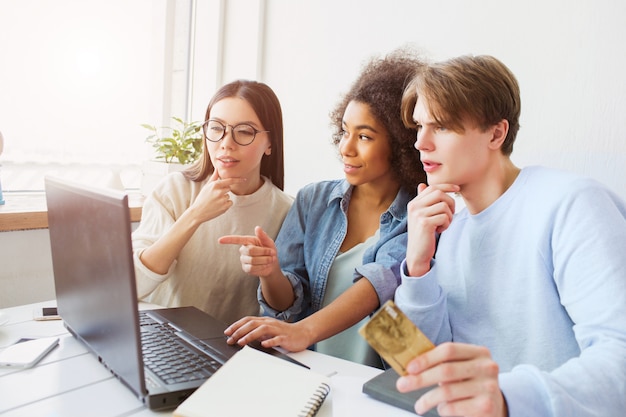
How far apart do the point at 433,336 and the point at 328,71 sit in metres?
1.50

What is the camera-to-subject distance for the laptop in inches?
26.2

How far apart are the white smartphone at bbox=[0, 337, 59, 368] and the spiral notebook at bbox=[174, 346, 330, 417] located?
0.36m

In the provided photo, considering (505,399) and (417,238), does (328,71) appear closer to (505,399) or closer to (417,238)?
(417,238)

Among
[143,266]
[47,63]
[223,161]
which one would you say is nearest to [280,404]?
[143,266]

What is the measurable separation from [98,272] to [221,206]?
23.6 inches

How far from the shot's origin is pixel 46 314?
1.13 metres

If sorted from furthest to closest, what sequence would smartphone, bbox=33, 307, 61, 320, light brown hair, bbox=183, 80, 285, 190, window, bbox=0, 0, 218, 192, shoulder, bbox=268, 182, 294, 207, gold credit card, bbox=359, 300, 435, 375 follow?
window, bbox=0, 0, 218, 192 < shoulder, bbox=268, 182, 294, 207 < light brown hair, bbox=183, 80, 285, 190 < smartphone, bbox=33, 307, 61, 320 < gold credit card, bbox=359, 300, 435, 375

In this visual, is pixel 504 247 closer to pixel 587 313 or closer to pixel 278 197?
pixel 587 313

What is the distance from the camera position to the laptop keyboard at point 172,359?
0.78 m

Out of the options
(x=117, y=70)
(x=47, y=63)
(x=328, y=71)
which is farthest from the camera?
(x=117, y=70)

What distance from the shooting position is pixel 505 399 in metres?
0.64

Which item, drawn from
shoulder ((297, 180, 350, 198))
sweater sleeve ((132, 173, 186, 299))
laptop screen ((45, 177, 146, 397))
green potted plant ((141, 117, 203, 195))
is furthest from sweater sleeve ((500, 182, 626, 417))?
green potted plant ((141, 117, 203, 195))

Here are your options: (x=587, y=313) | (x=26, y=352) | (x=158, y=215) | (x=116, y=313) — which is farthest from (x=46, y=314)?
(x=587, y=313)

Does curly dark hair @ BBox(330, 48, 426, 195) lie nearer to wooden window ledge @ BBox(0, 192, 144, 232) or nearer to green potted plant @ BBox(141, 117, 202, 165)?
wooden window ledge @ BBox(0, 192, 144, 232)
